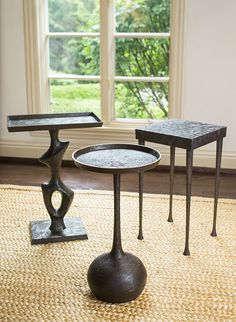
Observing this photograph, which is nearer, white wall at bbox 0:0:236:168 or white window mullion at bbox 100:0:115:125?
white wall at bbox 0:0:236:168

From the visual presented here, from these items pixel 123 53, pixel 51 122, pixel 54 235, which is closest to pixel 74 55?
pixel 123 53

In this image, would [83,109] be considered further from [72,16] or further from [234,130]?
[234,130]

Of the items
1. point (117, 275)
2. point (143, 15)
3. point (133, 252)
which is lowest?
point (133, 252)

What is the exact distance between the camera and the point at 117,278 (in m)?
1.91

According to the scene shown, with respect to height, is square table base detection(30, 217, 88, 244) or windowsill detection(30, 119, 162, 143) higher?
windowsill detection(30, 119, 162, 143)

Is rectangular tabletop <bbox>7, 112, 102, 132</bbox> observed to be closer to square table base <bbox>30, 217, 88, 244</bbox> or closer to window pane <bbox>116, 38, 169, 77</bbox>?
square table base <bbox>30, 217, 88, 244</bbox>

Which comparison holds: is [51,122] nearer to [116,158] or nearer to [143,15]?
[116,158]

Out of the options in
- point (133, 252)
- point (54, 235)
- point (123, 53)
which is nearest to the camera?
point (133, 252)

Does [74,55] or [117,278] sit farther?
[74,55]

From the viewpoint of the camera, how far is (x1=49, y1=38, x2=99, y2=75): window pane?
3857 millimetres

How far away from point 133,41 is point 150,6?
11.5 inches

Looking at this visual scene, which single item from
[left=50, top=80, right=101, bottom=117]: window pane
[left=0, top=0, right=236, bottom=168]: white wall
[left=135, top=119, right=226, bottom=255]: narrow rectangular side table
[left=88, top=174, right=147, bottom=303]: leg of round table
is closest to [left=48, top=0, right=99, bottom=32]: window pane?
[left=0, top=0, right=236, bottom=168]: white wall

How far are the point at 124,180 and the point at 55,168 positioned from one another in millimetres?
1134

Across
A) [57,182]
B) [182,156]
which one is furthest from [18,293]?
[182,156]
